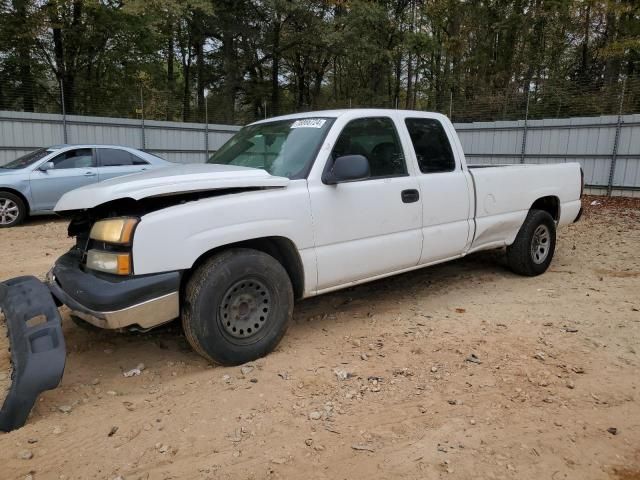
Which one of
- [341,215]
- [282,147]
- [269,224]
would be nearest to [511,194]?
[341,215]

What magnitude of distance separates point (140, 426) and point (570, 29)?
26056 mm

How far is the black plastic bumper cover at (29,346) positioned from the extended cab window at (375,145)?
2.37 meters

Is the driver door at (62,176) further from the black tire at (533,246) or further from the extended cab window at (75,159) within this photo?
the black tire at (533,246)

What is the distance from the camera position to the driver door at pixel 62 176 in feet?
31.2

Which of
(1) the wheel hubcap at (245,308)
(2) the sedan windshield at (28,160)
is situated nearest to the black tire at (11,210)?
(2) the sedan windshield at (28,160)

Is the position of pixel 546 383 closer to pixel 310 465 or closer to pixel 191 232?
pixel 310 465

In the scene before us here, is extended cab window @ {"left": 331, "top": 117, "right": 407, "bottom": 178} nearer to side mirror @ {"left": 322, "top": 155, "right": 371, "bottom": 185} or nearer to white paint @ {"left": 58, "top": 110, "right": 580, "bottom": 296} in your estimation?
white paint @ {"left": 58, "top": 110, "right": 580, "bottom": 296}

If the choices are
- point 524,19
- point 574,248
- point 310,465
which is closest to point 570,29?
point 524,19

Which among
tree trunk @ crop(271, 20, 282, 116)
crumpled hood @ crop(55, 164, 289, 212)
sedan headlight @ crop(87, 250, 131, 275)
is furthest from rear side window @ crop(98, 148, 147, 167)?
tree trunk @ crop(271, 20, 282, 116)

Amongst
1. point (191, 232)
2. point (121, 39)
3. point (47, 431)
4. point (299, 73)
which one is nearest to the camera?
point (47, 431)

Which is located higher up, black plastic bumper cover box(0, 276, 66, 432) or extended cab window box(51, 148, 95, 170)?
extended cab window box(51, 148, 95, 170)

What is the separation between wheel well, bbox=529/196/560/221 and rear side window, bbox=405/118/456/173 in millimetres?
1753

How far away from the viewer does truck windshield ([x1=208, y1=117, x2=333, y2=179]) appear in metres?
3.86

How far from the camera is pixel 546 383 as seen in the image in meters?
3.24
